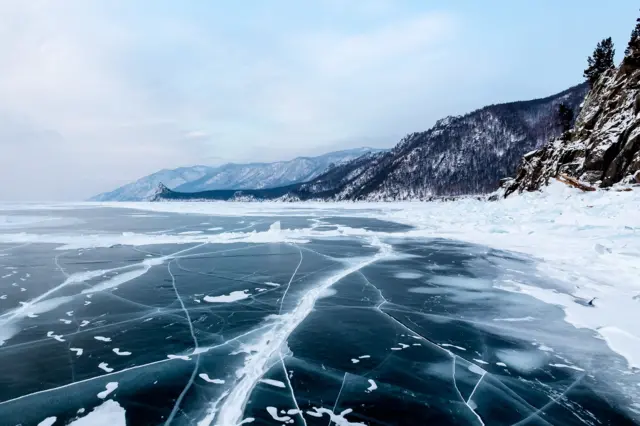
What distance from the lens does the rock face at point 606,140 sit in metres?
19.7

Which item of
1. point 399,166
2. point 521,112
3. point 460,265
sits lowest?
point 460,265

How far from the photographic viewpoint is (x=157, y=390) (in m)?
3.44

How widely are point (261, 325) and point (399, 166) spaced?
156 meters

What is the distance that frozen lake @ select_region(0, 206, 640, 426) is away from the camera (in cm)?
309

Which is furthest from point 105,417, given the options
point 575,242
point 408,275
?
point 575,242

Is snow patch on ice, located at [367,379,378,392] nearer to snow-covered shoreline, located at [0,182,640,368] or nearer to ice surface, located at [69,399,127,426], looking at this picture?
ice surface, located at [69,399,127,426]

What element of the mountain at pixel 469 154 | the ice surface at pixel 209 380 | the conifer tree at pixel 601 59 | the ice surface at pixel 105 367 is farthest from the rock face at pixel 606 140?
the mountain at pixel 469 154

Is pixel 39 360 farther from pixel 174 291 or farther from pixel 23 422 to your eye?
pixel 174 291

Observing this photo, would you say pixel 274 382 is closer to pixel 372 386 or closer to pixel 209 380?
pixel 209 380

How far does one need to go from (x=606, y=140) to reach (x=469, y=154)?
437ft

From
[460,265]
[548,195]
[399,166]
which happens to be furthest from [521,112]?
[460,265]

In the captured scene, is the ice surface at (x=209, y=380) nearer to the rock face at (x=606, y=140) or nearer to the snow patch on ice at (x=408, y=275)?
the snow patch on ice at (x=408, y=275)

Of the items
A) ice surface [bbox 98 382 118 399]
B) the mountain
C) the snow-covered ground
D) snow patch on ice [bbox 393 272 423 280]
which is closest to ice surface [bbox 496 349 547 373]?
the snow-covered ground

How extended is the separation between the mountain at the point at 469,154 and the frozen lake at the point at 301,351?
125 m
